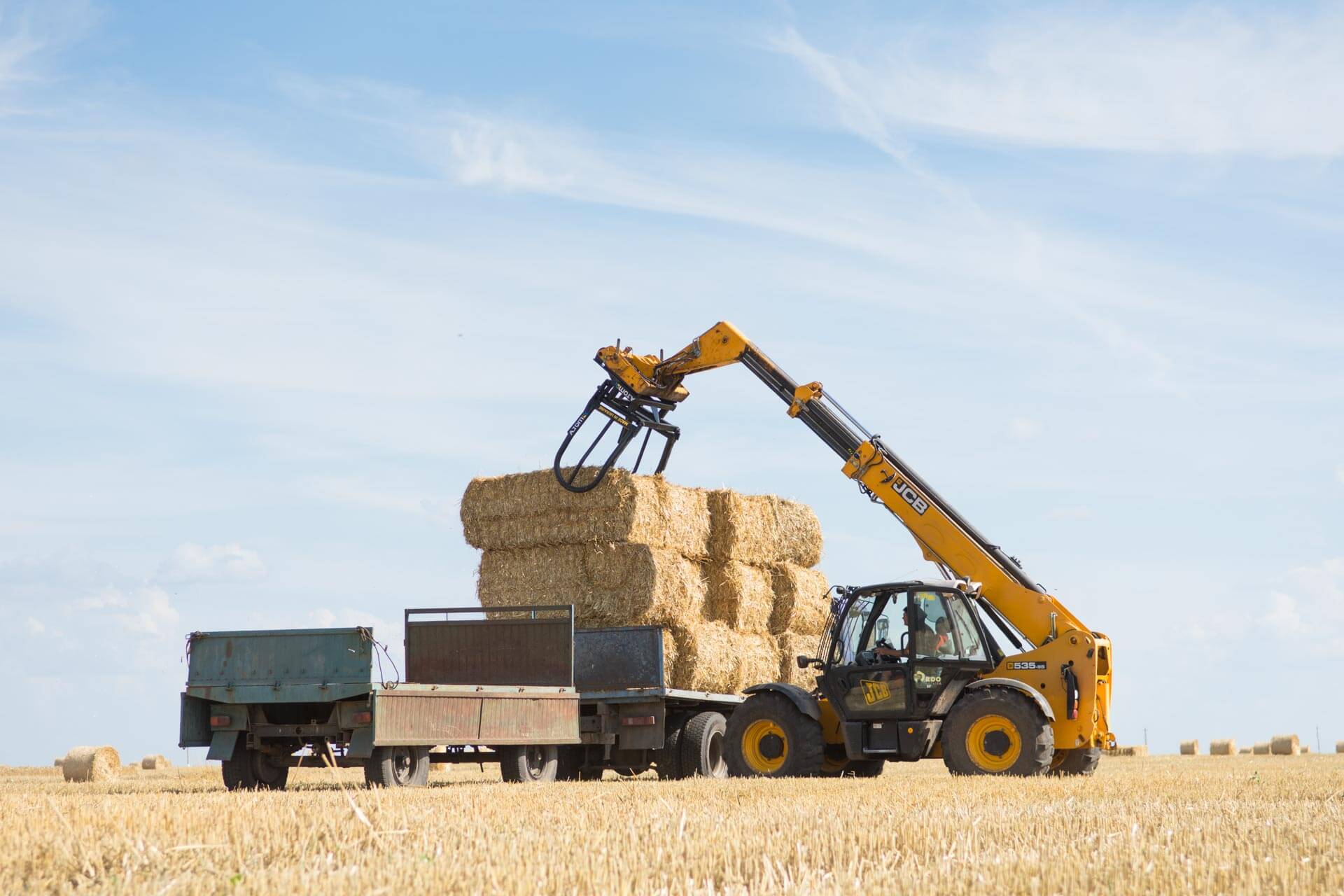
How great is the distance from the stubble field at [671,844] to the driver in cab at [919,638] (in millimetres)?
3702

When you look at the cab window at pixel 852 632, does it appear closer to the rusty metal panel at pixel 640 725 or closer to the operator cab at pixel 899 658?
the operator cab at pixel 899 658

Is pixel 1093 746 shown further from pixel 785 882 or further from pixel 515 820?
pixel 785 882

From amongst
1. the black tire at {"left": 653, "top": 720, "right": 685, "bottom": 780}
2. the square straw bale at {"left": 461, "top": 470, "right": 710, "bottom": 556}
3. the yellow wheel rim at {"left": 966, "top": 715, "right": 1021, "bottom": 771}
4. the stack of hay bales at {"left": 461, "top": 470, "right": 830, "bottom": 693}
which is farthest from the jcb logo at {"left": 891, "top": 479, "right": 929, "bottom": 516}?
the black tire at {"left": 653, "top": 720, "right": 685, "bottom": 780}

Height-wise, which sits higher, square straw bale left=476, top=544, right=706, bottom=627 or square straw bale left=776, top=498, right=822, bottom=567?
square straw bale left=776, top=498, right=822, bottom=567

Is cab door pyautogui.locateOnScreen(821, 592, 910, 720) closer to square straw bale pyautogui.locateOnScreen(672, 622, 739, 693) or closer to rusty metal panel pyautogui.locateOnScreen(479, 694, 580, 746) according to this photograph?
rusty metal panel pyautogui.locateOnScreen(479, 694, 580, 746)

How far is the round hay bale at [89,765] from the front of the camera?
18.9 metres

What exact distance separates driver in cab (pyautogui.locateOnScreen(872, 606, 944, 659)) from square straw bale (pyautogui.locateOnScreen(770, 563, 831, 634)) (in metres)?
4.69

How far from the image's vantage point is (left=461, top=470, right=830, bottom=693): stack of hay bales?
55.6ft

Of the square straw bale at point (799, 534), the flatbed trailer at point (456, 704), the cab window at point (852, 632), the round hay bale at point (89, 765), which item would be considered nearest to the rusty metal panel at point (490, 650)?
the flatbed trailer at point (456, 704)

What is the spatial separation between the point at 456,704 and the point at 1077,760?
5.93 m

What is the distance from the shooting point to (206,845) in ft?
20.7

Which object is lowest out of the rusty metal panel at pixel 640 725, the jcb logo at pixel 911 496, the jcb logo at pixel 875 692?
the rusty metal panel at pixel 640 725

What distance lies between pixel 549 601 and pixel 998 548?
5.28 meters

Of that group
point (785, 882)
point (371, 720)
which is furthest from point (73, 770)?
point (785, 882)
